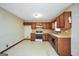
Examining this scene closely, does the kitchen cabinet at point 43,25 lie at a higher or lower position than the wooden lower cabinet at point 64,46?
higher

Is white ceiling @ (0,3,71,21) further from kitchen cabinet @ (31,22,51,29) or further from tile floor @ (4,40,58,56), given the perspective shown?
kitchen cabinet @ (31,22,51,29)

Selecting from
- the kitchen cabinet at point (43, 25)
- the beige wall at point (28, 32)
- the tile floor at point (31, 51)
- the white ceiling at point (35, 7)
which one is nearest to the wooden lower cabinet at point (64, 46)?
the tile floor at point (31, 51)

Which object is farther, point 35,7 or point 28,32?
point 28,32

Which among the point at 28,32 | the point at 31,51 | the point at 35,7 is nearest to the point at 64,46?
the point at 31,51

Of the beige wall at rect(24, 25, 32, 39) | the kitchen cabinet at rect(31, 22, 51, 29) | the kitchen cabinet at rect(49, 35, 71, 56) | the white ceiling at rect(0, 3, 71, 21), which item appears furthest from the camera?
the beige wall at rect(24, 25, 32, 39)

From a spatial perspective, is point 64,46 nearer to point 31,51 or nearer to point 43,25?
point 31,51

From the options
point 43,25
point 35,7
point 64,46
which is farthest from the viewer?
point 43,25

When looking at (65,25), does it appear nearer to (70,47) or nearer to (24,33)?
(70,47)

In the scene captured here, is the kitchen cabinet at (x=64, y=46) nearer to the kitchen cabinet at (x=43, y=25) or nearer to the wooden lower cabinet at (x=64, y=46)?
the wooden lower cabinet at (x=64, y=46)

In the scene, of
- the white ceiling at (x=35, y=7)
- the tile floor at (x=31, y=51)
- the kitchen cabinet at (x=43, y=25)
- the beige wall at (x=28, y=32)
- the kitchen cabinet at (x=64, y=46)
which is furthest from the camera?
the beige wall at (x=28, y=32)

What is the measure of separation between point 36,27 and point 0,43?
646cm

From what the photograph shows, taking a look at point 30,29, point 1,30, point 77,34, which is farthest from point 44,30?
point 77,34

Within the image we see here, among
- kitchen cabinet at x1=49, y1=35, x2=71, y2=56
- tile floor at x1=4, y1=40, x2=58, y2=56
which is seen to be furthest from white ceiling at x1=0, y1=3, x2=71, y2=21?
tile floor at x1=4, y1=40, x2=58, y2=56

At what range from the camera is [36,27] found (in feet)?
38.1
